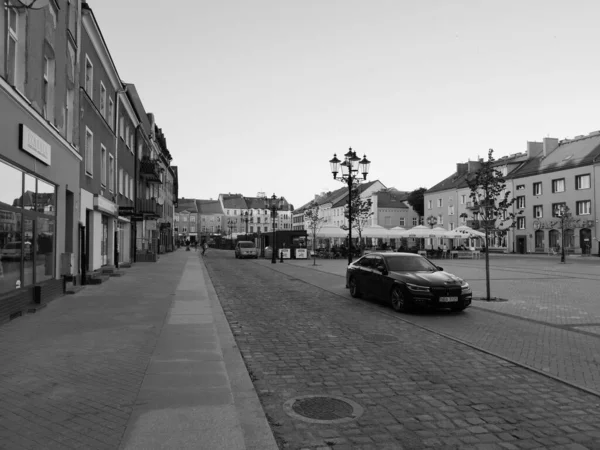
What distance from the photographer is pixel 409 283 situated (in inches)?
438

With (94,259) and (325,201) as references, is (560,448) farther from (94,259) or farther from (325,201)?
(325,201)

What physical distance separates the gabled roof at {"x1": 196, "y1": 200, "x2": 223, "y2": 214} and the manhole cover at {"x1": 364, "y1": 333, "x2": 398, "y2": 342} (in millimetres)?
126037

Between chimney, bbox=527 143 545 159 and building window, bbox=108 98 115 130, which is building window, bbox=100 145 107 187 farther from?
chimney, bbox=527 143 545 159

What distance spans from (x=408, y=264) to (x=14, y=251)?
903 centimetres

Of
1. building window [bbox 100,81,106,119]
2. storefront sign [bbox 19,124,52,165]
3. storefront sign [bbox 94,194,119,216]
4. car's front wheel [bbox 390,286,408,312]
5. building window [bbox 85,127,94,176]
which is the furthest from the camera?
building window [bbox 100,81,106,119]

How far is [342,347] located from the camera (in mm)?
7559

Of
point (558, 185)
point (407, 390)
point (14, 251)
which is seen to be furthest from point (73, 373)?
point (558, 185)

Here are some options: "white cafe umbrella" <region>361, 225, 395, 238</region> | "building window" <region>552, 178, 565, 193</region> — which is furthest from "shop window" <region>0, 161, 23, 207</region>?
"building window" <region>552, 178, 565, 193</region>

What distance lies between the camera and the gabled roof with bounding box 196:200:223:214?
5225 inches

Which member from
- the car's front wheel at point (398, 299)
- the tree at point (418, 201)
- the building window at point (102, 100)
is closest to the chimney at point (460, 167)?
the tree at point (418, 201)

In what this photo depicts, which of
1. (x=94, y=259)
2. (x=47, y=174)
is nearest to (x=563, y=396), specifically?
(x=47, y=174)

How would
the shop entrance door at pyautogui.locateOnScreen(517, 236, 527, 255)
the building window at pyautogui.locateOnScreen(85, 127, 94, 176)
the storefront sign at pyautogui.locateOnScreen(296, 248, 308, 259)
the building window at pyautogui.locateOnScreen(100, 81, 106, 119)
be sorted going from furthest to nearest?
the shop entrance door at pyautogui.locateOnScreen(517, 236, 527, 255), the storefront sign at pyautogui.locateOnScreen(296, 248, 308, 259), the building window at pyautogui.locateOnScreen(100, 81, 106, 119), the building window at pyautogui.locateOnScreen(85, 127, 94, 176)

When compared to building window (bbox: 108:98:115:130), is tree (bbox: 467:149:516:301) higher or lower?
lower

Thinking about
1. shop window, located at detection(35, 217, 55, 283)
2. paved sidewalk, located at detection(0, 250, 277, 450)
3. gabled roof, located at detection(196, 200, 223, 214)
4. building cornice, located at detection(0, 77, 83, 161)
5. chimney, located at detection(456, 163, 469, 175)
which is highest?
chimney, located at detection(456, 163, 469, 175)
